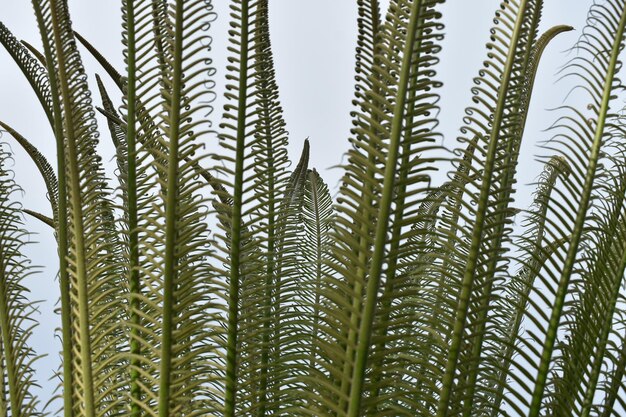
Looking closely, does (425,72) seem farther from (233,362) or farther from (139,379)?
(139,379)

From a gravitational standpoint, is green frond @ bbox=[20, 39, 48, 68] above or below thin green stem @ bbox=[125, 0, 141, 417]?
above

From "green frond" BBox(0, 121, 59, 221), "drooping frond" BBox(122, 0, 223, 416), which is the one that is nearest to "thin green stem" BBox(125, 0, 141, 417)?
"drooping frond" BBox(122, 0, 223, 416)

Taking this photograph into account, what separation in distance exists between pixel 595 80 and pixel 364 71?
2.73 feet

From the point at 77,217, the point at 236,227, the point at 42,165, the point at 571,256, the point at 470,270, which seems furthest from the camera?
the point at 42,165

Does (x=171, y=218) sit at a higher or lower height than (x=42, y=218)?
lower

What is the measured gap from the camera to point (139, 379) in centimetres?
285

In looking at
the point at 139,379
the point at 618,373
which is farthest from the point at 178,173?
the point at 618,373

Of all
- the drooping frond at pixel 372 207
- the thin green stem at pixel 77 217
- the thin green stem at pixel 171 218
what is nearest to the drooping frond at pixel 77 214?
the thin green stem at pixel 77 217

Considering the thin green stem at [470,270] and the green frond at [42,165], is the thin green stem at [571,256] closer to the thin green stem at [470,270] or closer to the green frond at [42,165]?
the thin green stem at [470,270]

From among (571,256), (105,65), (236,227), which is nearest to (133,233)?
(236,227)

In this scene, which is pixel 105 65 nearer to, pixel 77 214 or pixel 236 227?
pixel 77 214

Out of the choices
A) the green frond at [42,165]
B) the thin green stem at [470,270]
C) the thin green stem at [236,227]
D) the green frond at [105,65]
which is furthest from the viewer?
the green frond at [42,165]

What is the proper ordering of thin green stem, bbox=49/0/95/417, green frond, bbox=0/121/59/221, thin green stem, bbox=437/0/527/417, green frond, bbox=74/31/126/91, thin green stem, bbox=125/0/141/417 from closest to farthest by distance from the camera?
thin green stem, bbox=437/0/527/417 → thin green stem, bbox=125/0/141/417 → thin green stem, bbox=49/0/95/417 → green frond, bbox=74/31/126/91 → green frond, bbox=0/121/59/221

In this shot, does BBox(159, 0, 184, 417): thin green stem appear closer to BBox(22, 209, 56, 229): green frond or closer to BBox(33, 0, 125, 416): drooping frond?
BBox(33, 0, 125, 416): drooping frond
